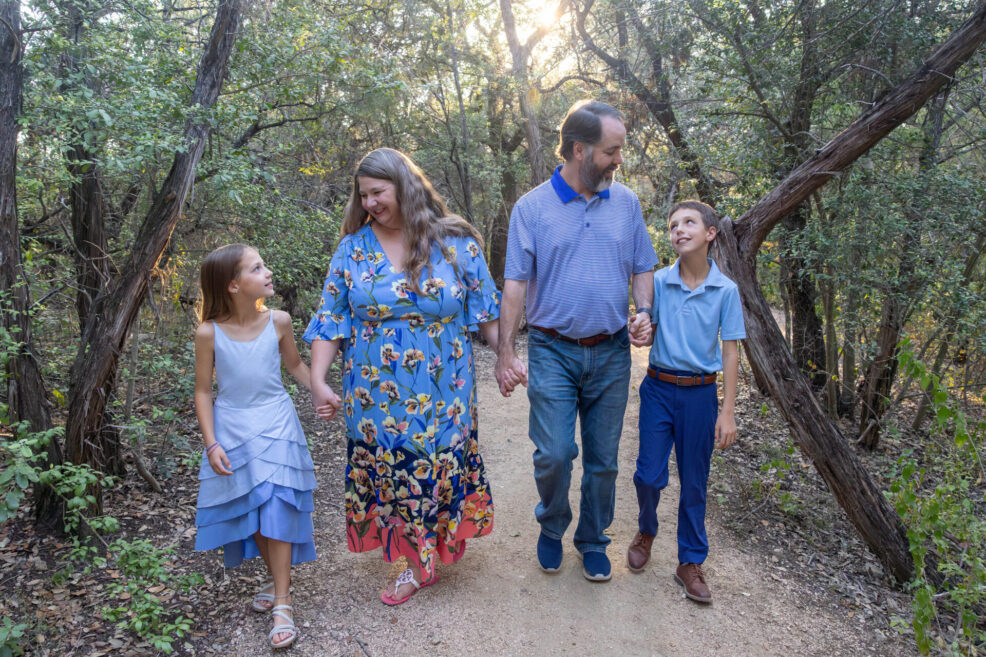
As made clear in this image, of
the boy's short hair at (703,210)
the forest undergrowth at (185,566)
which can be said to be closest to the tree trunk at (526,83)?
the forest undergrowth at (185,566)

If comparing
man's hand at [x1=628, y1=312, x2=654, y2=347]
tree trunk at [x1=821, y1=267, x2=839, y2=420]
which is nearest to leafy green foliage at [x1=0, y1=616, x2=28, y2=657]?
man's hand at [x1=628, y1=312, x2=654, y2=347]

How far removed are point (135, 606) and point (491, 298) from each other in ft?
6.56

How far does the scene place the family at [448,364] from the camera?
2.79 meters

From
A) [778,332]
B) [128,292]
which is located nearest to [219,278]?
[128,292]

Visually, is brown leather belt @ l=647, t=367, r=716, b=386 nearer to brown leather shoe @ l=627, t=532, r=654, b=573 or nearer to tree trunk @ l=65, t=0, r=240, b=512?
brown leather shoe @ l=627, t=532, r=654, b=573

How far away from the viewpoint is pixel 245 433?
2.76 meters

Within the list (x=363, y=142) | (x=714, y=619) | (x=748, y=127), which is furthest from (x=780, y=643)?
(x=363, y=142)

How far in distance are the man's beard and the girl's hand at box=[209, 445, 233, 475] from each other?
78.0 inches

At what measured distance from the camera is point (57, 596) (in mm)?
3252

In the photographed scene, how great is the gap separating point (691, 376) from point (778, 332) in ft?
4.51

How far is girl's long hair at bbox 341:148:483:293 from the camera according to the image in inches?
114

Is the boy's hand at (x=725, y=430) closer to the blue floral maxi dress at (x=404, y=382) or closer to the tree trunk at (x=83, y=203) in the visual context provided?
the blue floral maxi dress at (x=404, y=382)

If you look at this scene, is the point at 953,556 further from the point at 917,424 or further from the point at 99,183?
the point at 99,183

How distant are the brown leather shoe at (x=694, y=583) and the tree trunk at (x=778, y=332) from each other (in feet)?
3.92
